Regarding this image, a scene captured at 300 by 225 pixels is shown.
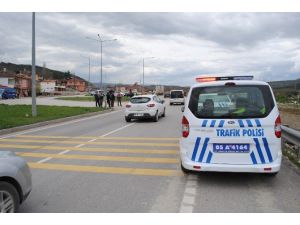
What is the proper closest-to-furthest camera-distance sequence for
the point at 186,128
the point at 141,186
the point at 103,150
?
1. the point at 141,186
2. the point at 186,128
3. the point at 103,150

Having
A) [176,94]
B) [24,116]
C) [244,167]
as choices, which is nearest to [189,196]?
[244,167]

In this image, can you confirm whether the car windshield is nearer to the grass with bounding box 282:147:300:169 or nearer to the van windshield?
the grass with bounding box 282:147:300:169

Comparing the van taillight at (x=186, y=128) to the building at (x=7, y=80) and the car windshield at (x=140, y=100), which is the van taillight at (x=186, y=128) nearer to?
the car windshield at (x=140, y=100)

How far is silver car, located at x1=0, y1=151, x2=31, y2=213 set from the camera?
4.30 m

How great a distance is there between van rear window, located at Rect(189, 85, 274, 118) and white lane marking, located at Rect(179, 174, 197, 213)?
1.18 m

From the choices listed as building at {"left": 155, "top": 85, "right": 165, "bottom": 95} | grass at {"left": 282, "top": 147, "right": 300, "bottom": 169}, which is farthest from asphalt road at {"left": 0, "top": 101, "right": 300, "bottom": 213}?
building at {"left": 155, "top": 85, "right": 165, "bottom": 95}

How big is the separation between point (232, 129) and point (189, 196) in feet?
4.46

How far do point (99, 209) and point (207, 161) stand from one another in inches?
84.8

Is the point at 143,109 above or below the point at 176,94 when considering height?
below

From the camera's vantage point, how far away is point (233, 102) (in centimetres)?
639

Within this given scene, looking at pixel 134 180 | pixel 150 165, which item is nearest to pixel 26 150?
pixel 150 165

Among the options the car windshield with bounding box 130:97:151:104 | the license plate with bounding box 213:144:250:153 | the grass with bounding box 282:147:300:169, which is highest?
the car windshield with bounding box 130:97:151:104

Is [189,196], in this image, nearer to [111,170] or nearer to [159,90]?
[111,170]

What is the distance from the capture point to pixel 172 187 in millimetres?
6215
